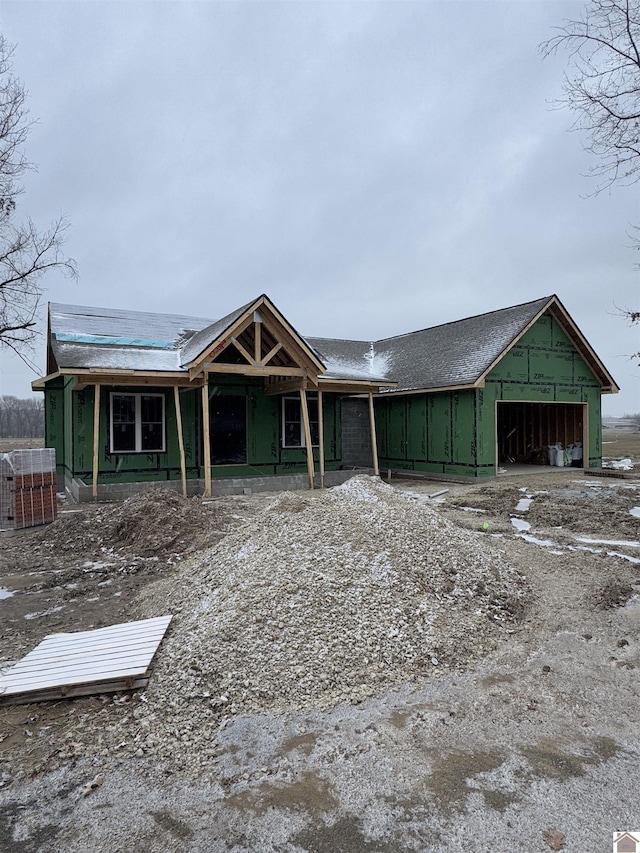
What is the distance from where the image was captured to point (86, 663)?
12.9 feet

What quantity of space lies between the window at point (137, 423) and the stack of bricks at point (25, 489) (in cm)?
343

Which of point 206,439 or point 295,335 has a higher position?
point 295,335

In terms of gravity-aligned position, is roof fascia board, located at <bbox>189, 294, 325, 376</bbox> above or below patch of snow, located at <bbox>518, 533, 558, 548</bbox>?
above

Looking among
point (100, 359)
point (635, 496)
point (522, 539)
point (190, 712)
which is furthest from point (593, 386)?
point (190, 712)

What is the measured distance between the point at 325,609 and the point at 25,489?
23.9ft

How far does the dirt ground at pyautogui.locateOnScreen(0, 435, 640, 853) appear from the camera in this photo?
7.96 ft

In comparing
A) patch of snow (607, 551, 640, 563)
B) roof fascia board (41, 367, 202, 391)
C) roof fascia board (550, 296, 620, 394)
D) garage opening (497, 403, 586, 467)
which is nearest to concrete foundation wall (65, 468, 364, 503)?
roof fascia board (41, 367, 202, 391)

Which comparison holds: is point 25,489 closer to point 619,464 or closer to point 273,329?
point 273,329

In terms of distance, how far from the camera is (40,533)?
8.70 metres

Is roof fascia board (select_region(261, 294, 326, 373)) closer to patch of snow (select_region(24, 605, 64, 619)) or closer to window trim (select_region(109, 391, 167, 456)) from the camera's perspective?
window trim (select_region(109, 391, 167, 456))

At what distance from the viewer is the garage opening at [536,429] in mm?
20703

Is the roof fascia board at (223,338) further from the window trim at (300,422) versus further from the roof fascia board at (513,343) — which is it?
the roof fascia board at (513,343)

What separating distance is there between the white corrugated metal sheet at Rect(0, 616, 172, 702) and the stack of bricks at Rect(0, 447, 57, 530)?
5.55 m

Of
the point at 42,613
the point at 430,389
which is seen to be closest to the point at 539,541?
the point at 42,613
